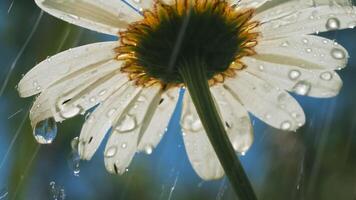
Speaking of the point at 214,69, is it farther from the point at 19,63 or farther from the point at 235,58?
the point at 19,63

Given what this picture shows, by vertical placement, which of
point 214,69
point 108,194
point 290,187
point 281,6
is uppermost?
point 281,6

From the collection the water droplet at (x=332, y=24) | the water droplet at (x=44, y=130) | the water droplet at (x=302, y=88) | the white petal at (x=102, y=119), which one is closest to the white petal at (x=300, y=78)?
the water droplet at (x=302, y=88)

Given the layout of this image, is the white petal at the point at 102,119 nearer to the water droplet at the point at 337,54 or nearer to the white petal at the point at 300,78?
the white petal at the point at 300,78

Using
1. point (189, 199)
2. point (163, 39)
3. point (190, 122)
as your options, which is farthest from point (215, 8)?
point (189, 199)

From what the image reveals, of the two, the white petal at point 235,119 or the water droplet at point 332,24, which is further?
the white petal at point 235,119

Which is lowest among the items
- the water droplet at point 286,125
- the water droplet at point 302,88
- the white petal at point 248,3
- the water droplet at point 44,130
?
the water droplet at point 44,130

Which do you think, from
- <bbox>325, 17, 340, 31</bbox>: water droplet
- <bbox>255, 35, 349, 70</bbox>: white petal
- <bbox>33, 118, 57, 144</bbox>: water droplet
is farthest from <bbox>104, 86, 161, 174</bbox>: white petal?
<bbox>325, 17, 340, 31</bbox>: water droplet

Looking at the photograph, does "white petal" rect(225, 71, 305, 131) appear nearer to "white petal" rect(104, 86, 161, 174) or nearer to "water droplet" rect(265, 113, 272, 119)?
"water droplet" rect(265, 113, 272, 119)
